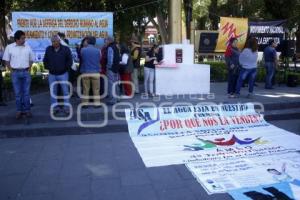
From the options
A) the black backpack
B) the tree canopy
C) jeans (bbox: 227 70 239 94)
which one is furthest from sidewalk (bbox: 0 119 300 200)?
the tree canopy

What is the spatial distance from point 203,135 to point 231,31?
8.23 metres

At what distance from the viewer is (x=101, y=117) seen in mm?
8758

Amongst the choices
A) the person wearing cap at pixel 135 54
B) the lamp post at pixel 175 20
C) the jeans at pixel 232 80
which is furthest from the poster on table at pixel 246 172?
the lamp post at pixel 175 20

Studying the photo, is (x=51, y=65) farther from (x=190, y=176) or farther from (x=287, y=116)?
(x=287, y=116)

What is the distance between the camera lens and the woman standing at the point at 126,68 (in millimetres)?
10172

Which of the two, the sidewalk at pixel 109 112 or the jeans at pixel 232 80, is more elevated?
the jeans at pixel 232 80

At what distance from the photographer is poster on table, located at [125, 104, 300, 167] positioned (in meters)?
6.67

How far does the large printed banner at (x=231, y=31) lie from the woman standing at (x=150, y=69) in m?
4.98

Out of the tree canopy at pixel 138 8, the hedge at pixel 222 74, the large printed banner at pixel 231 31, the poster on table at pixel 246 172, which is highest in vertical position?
the tree canopy at pixel 138 8

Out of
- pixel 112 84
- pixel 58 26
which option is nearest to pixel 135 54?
pixel 112 84

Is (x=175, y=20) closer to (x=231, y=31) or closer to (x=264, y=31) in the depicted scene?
(x=231, y=31)

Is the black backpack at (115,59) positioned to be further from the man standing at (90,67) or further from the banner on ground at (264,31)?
the banner on ground at (264,31)

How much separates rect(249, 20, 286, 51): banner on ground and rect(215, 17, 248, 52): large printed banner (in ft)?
1.53

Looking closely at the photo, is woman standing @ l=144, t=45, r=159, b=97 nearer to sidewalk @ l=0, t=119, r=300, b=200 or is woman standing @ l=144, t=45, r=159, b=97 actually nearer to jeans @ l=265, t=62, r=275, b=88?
sidewalk @ l=0, t=119, r=300, b=200
